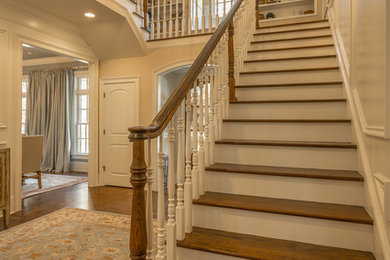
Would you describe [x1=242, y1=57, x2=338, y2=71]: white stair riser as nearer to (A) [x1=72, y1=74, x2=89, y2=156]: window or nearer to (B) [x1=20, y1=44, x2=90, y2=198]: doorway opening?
(B) [x1=20, y1=44, x2=90, y2=198]: doorway opening

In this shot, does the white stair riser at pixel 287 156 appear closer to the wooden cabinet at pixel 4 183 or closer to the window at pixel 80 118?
the wooden cabinet at pixel 4 183

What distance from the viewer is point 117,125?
4.82 metres

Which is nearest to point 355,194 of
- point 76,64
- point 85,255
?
point 85,255

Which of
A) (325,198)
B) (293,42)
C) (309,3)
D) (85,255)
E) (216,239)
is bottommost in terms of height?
(85,255)

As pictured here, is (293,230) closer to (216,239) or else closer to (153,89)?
(216,239)

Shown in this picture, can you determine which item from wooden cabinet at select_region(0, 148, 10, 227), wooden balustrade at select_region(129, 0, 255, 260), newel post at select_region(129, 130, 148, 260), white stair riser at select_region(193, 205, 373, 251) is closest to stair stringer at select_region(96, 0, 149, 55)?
wooden balustrade at select_region(129, 0, 255, 260)

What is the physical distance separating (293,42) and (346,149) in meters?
2.04

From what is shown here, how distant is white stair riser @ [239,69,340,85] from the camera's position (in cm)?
261

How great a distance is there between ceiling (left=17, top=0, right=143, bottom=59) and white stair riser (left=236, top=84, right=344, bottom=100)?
2.39m

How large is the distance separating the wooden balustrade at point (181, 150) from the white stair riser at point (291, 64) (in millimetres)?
200

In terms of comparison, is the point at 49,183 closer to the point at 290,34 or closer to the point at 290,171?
the point at 290,171

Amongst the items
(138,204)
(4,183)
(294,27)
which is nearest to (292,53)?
(294,27)

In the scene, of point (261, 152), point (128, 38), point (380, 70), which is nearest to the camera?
point (380, 70)

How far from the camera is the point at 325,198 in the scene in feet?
5.41
